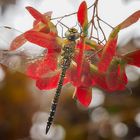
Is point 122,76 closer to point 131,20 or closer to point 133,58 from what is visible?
point 133,58

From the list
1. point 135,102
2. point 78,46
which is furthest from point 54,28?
point 135,102

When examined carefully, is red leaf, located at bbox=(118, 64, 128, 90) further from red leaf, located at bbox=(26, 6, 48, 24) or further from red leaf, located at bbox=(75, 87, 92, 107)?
red leaf, located at bbox=(26, 6, 48, 24)

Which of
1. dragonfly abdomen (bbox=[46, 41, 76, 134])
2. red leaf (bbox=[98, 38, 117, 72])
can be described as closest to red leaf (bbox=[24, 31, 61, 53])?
dragonfly abdomen (bbox=[46, 41, 76, 134])

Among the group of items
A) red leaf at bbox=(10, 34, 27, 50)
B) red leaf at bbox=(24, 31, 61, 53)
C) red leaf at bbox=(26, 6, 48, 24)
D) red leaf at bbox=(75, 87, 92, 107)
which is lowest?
red leaf at bbox=(75, 87, 92, 107)

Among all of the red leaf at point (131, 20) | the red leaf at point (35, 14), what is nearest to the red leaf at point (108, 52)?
the red leaf at point (131, 20)

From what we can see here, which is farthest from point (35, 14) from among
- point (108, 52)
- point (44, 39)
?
point (108, 52)

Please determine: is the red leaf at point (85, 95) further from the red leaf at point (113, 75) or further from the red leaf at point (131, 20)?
the red leaf at point (131, 20)
